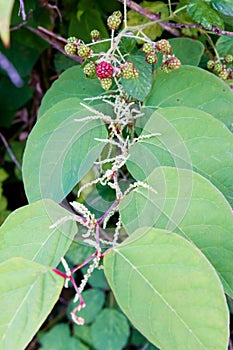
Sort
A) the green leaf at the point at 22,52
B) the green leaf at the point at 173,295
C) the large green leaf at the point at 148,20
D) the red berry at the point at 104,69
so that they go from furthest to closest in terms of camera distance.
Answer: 1. the green leaf at the point at 22,52
2. the large green leaf at the point at 148,20
3. the red berry at the point at 104,69
4. the green leaf at the point at 173,295

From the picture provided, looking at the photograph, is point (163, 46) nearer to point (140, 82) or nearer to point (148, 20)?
point (140, 82)

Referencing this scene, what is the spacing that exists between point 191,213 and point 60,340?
102 cm

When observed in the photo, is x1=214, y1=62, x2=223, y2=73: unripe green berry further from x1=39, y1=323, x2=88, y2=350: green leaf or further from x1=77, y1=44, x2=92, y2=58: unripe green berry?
x1=39, y1=323, x2=88, y2=350: green leaf

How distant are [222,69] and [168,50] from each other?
0.46 feet

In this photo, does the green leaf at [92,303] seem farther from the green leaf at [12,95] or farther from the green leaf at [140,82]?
the green leaf at [140,82]

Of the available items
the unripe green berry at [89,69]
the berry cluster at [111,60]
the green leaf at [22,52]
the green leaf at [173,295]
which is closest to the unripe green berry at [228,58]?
the berry cluster at [111,60]

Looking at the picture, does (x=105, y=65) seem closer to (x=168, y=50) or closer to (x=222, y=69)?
(x=168, y=50)

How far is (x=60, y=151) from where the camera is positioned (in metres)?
0.74

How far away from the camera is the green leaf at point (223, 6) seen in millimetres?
756

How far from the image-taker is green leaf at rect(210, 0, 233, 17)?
76 centimetres

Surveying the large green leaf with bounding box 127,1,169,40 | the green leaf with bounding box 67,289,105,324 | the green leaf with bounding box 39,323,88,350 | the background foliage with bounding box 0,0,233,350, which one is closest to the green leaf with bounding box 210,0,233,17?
the background foliage with bounding box 0,0,233,350

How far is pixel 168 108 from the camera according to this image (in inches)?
28.7

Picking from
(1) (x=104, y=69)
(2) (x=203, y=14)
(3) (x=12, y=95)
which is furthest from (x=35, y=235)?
(3) (x=12, y=95)

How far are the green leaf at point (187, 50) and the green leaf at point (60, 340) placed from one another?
92cm
